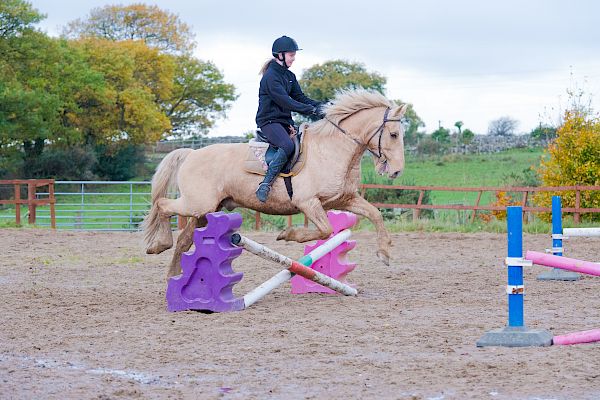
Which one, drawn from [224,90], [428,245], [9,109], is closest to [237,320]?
[428,245]

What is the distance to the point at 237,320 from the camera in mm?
7453

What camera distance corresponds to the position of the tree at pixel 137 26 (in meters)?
61.6

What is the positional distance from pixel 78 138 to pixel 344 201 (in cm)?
3788

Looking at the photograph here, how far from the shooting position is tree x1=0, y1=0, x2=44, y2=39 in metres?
41.0

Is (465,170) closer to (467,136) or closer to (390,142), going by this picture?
(467,136)

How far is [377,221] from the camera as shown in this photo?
8695 millimetres

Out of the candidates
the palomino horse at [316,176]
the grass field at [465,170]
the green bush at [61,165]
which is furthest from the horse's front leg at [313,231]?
the green bush at [61,165]

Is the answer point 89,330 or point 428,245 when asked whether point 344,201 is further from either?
point 428,245

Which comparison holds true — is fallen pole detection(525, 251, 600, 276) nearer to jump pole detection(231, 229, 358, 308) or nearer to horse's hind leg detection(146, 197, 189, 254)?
jump pole detection(231, 229, 358, 308)

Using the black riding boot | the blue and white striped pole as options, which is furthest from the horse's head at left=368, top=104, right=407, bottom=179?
the blue and white striped pole

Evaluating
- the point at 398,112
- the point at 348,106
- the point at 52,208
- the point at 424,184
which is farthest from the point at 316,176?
the point at 424,184

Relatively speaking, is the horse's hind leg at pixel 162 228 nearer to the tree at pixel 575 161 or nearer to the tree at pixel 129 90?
the tree at pixel 575 161

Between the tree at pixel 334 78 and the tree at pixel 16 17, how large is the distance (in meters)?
19.8

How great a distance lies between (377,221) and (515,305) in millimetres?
2803
